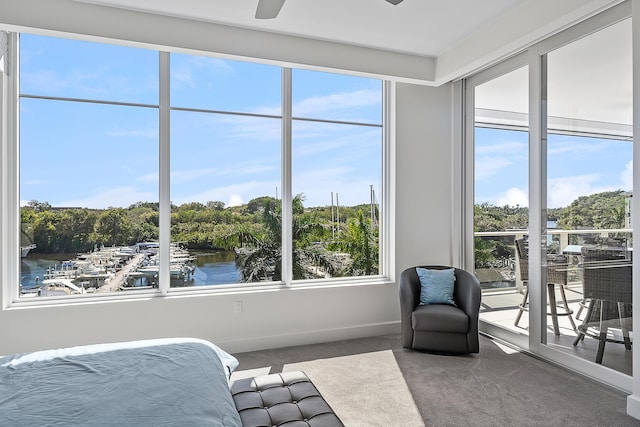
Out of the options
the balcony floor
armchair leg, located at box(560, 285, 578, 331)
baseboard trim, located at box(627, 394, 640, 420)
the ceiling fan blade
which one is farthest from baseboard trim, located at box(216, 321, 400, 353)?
the ceiling fan blade

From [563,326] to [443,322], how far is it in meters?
0.94

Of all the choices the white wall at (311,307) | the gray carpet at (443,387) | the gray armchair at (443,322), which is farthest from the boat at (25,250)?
the gray armchair at (443,322)

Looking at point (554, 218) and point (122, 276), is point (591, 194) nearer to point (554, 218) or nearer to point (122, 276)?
point (554, 218)

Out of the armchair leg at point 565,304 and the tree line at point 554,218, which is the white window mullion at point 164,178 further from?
the armchair leg at point 565,304

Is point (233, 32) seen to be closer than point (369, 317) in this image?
Yes

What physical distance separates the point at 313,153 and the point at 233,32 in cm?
138

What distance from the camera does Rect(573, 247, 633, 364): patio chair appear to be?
292cm

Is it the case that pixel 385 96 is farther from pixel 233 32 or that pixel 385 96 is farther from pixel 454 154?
pixel 233 32

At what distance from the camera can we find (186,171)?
3.89 meters

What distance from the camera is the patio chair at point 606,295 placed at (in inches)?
115

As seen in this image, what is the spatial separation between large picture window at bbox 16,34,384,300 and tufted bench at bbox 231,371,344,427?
6.56ft

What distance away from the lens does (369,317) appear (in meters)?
4.36

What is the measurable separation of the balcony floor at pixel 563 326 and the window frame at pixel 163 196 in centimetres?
106

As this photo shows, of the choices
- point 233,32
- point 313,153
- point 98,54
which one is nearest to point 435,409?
point 313,153
